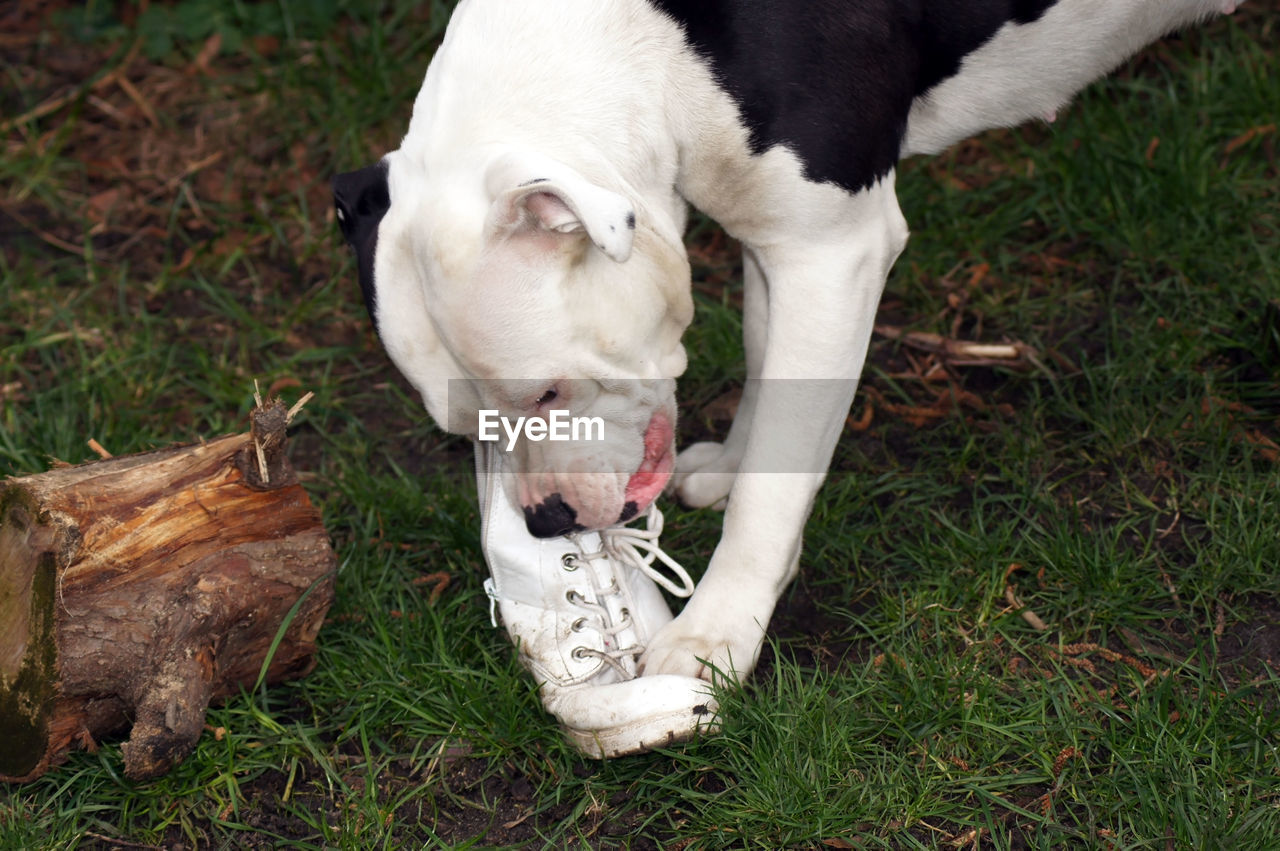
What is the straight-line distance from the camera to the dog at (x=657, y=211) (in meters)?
2.22

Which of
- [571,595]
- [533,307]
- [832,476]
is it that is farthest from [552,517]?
[832,476]

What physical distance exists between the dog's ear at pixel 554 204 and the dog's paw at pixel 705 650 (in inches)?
34.2

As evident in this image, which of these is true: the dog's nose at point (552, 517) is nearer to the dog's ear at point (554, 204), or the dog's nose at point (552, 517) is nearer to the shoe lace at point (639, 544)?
the shoe lace at point (639, 544)

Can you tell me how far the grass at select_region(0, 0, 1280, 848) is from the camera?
2449 mm

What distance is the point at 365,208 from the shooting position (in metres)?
2.37

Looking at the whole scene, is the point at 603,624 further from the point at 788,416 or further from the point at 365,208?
the point at 365,208

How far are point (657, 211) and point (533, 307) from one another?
359 mm

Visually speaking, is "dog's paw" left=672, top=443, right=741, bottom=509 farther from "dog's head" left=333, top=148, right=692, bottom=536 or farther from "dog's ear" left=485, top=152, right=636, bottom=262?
"dog's ear" left=485, top=152, right=636, bottom=262

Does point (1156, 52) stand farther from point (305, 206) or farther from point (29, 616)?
point (29, 616)

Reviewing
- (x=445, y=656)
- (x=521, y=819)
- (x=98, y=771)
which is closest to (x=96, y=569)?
(x=98, y=771)

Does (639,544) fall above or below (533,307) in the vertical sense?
below

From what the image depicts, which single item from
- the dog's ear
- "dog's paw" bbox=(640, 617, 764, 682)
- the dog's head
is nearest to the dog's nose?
the dog's head

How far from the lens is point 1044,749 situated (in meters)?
2.47

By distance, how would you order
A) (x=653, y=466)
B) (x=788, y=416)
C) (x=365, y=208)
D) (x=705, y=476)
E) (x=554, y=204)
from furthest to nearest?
1. (x=705, y=476)
2. (x=653, y=466)
3. (x=788, y=416)
4. (x=365, y=208)
5. (x=554, y=204)
